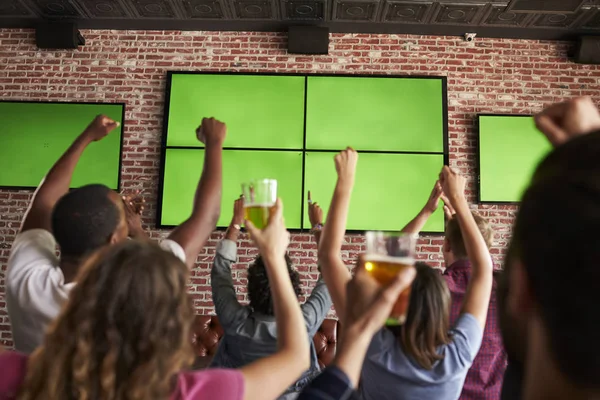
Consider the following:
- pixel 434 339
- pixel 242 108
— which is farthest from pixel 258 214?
pixel 242 108

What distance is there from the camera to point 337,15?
16.1ft

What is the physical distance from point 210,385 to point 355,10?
4.39m

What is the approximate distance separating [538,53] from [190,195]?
139 inches

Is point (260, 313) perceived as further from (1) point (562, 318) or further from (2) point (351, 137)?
(2) point (351, 137)

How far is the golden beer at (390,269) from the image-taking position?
0.95m

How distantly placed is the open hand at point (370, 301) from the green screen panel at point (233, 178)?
12.9 feet

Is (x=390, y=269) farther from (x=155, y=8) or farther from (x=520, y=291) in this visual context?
(x=155, y=8)

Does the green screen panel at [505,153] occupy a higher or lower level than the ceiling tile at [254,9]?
lower

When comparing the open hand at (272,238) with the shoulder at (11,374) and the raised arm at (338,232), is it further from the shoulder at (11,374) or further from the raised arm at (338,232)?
the shoulder at (11,374)

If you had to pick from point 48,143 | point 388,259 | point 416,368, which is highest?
point 48,143

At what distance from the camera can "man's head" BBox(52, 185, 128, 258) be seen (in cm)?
137

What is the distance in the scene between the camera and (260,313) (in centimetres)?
211

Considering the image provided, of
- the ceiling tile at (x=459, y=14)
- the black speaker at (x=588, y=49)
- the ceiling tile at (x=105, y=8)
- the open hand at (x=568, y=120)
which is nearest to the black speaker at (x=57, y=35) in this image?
the ceiling tile at (x=105, y=8)

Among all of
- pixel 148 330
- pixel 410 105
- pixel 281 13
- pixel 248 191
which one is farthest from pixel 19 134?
pixel 148 330
